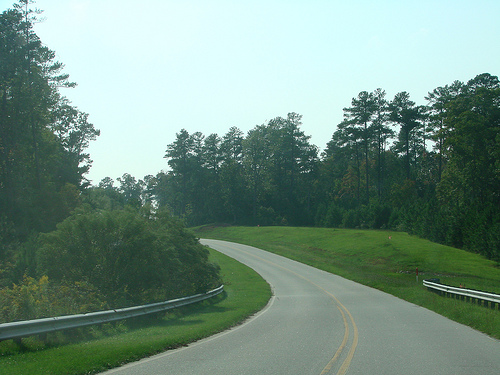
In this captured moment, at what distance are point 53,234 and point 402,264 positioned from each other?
1300 inches

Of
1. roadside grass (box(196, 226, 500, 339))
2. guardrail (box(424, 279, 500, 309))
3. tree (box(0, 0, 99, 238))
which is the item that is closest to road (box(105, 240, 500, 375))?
roadside grass (box(196, 226, 500, 339))

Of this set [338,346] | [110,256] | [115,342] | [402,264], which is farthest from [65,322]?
[402,264]

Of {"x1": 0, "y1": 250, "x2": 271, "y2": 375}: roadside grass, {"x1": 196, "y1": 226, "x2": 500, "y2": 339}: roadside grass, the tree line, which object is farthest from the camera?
{"x1": 196, "y1": 226, "x2": 500, "y2": 339}: roadside grass

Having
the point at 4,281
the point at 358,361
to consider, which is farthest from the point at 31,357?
the point at 4,281

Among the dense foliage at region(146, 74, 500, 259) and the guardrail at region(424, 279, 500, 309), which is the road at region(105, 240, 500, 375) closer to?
the guardrail at region(424, 279, 500, 309)

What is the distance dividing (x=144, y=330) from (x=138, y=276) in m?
4.86

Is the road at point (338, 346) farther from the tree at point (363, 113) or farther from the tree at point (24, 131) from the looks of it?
the tree at point (363, 113)

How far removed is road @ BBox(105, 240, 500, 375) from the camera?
28.9 ft

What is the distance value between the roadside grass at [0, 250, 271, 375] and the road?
0.44m

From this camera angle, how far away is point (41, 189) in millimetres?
46250

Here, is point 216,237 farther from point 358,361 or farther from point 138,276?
point 358,361

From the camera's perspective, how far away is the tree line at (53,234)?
1702cm

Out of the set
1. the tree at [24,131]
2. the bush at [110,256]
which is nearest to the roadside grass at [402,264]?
the bush at [110,256]

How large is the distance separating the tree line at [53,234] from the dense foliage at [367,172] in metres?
38.5
